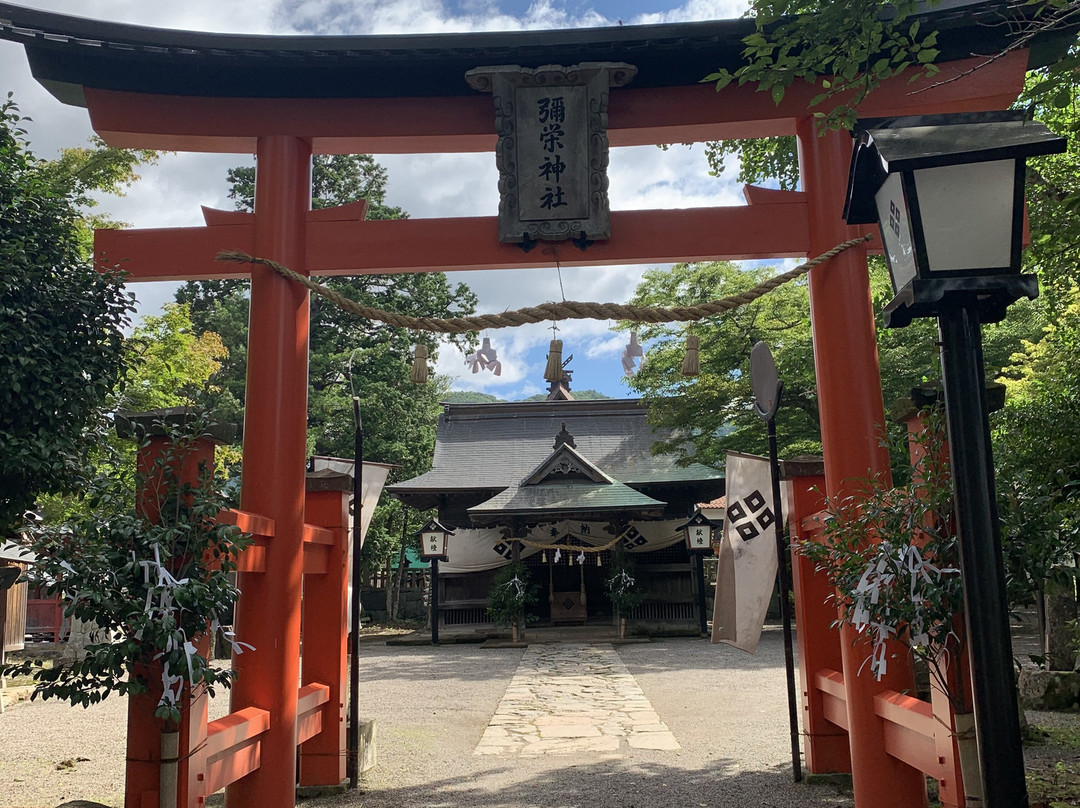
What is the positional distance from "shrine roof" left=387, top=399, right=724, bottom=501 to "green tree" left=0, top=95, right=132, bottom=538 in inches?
566

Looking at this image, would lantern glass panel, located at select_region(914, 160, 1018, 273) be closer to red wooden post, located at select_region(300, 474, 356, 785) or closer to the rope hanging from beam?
the rope hanging from beam

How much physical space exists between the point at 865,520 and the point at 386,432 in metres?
20.2

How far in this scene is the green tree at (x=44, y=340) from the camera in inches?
200

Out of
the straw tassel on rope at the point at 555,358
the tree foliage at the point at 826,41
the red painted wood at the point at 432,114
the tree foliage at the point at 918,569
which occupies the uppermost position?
the red painted wood at the point at 432,114

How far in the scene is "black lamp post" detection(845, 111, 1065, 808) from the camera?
220 centimetres

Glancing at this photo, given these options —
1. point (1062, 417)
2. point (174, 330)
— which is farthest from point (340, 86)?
point (174, 330)

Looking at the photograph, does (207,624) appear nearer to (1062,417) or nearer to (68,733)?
(1062,417)

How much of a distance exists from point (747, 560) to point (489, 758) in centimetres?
301

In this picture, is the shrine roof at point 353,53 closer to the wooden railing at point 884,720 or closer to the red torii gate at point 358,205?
the red torii gate at point 358,205

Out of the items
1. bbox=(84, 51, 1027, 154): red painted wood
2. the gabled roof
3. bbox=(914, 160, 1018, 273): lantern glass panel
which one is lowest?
bbox=(914, 160, 1018, 273): lantern glass panel

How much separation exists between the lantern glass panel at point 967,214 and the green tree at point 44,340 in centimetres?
483

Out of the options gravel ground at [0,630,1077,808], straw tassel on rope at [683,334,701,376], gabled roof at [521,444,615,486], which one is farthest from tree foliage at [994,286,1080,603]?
gabled roof at [521,444,615,486]

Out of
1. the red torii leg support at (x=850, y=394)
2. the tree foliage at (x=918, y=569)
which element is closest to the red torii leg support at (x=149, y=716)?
the tree foliage at (x=918, y=569)

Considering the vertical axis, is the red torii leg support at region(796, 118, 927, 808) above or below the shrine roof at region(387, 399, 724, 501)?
below
